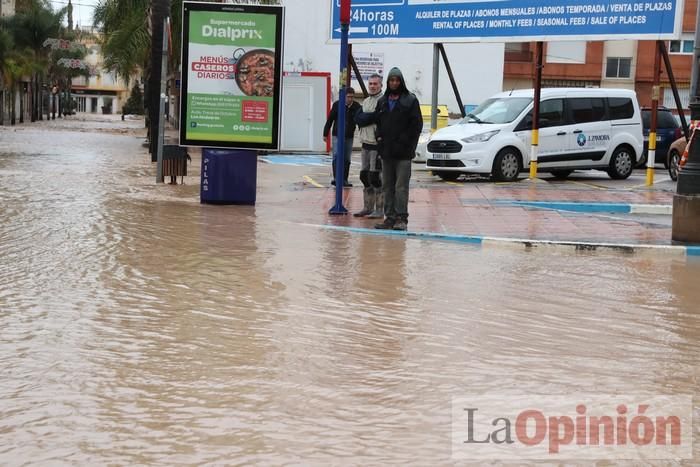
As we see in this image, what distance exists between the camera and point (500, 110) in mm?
20469

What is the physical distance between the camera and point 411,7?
2162 cm

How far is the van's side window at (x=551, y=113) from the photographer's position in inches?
799

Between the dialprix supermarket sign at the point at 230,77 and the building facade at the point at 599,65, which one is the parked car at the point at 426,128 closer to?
the dialprix supermarket sign at the point at 230,77

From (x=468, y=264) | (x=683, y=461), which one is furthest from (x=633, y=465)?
(x=468, y=264)

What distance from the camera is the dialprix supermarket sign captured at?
14516 millimetres

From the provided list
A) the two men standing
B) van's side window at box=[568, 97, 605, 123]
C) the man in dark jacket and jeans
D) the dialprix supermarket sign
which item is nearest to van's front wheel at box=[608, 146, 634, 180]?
van's side window at box=[568, 97, 605, 123]

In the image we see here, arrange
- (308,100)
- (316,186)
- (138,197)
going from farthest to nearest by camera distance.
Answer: (308,100), (316,186), (138,197)

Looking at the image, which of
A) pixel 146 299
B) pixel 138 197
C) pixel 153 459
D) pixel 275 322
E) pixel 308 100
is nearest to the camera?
pixel 153 459

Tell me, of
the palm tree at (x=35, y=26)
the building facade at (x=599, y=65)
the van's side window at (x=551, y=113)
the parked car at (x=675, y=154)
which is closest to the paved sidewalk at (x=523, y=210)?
the parked car at (x=675, y=154)

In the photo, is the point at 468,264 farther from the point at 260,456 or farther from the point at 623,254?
the point at 260,456

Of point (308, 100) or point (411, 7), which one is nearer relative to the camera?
point (411, 7)

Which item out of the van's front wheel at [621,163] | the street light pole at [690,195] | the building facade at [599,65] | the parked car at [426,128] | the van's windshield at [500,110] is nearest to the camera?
the street light pole at [690,195]

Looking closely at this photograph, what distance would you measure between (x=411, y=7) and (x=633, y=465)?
18.1 metres

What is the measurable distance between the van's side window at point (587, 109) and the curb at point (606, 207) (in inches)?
224
